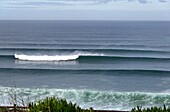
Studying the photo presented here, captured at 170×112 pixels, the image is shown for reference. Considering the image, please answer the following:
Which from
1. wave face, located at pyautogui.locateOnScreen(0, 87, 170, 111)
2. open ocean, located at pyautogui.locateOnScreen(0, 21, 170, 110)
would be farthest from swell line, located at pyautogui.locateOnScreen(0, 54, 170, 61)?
wave face, located at pyautogui.locateOnScreen(0, 87, 170, 111)

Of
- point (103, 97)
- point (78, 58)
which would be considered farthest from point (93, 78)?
point (78, 58)

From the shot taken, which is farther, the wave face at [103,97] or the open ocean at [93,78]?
the open ocean at [93,78]

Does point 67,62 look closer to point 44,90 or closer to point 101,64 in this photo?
point 101,64

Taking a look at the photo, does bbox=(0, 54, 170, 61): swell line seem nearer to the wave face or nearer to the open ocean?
the open ocean

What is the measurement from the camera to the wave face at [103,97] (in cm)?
1773

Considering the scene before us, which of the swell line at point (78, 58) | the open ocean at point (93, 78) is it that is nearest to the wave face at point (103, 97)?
the open ocean at point (93, 78)

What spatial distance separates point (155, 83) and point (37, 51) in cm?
2507

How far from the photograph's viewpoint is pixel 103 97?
19.3m

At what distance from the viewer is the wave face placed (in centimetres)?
1773

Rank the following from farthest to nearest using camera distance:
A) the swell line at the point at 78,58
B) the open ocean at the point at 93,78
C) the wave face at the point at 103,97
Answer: the swell line at the point at 78,58 < the open ocean at the point at 93,78 < the wave face at the point at 103,97

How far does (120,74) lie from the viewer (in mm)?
29234

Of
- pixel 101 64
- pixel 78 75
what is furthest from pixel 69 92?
pixel 101 64

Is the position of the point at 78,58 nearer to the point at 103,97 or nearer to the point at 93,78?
the point at 93,78

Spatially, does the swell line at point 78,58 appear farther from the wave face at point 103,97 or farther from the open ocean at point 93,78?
the wave face at point 103,97
